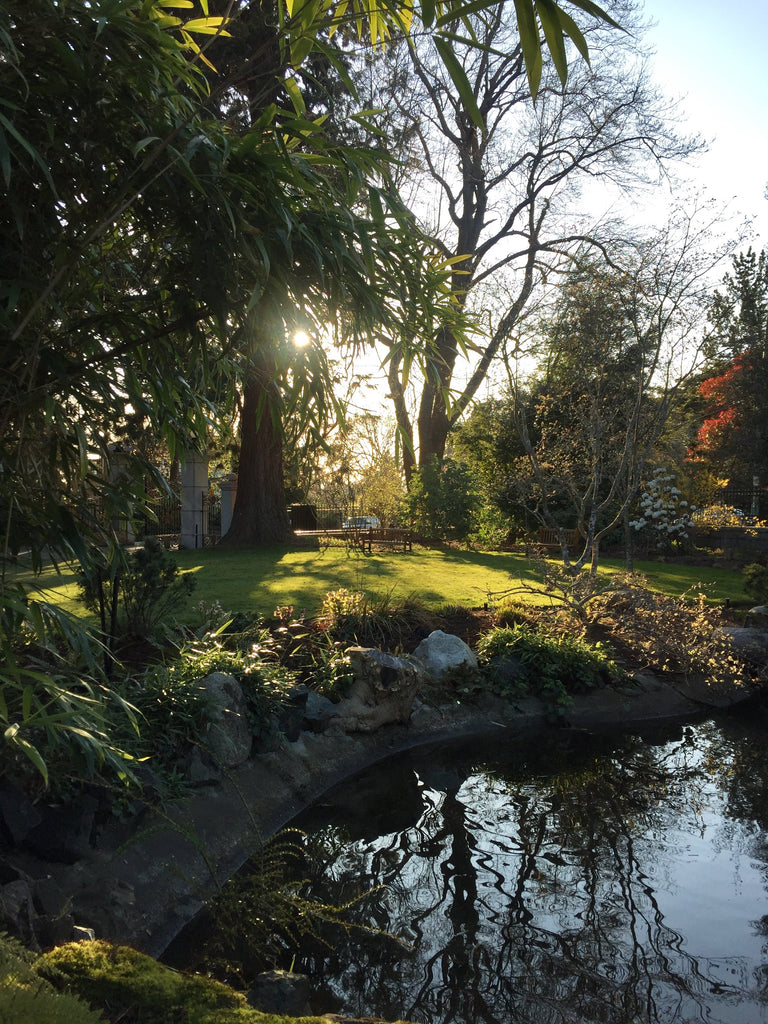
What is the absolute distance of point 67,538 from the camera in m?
2.87

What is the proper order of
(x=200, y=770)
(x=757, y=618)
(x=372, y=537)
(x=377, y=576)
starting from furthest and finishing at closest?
1. (x=372, y=537)
2. (x=377, y=576)
3. (x=757, y=618)
4. (x=200, y=770)

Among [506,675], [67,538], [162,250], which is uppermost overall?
[162,250]

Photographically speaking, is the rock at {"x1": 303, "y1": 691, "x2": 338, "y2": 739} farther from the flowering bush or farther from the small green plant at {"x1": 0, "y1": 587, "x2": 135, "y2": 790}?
the flowering bush

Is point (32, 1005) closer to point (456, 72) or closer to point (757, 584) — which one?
point (456, 72)

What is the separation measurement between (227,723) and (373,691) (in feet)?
5.65

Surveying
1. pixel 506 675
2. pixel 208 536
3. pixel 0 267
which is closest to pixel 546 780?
pixel 506 675

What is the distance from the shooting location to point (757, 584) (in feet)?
33.9

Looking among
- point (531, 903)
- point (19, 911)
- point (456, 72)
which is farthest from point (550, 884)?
point (456, 72)

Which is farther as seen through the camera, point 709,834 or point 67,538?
point 709,834

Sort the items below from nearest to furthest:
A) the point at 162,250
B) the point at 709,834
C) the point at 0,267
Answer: the point at 0,267 → the point at 162,250 → the point at 709,834

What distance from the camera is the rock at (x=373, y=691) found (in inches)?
259

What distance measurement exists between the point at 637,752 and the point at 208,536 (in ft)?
42.1

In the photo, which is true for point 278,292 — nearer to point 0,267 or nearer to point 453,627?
point 0,267

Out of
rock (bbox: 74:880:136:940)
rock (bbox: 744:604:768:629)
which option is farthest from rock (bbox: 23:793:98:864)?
rock (bbox: 744:604:768:629)
